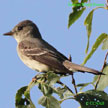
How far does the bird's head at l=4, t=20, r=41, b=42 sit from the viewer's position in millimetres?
7594

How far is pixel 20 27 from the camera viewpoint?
25.3ft

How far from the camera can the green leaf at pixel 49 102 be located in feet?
9.91

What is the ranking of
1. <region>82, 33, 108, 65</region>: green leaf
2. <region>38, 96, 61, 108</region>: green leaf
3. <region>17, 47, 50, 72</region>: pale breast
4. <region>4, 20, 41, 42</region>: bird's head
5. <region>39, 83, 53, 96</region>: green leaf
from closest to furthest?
<region>38, 96, 61, 108</region>: green leaf
<region>39, 83, 53, 96</region>: green leaf
<region>82, 33, 108, 65</region>: green leaf
<region>17, 47, 50, 72</region>: pale breast
<region>4, 20, 41, 42</region>: bird's head

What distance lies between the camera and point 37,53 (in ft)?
20.4

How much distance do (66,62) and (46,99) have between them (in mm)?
2496

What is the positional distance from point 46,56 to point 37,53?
14.7 inches

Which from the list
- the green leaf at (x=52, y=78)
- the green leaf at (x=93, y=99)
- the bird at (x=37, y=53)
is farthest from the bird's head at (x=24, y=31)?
the green leaf at (x=93, y=99)

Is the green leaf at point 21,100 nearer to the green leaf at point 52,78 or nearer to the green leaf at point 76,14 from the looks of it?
the green leaf at point 52,78

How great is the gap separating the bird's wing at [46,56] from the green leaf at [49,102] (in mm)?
1884

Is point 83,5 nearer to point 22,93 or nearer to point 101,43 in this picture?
point 101,43

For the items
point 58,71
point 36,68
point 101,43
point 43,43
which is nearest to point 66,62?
point 58,71

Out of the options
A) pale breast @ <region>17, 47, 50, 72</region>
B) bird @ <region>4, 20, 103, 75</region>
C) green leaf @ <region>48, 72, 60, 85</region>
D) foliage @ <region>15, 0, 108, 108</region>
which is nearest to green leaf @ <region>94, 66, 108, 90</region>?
foliage @ <region>15, 0, 108, 108</region>

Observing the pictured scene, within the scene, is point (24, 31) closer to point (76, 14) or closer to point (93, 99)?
point (76, 14)

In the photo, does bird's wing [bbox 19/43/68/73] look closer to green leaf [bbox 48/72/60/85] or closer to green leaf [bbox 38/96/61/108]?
green leaf [bbox 48/72/60/85]
